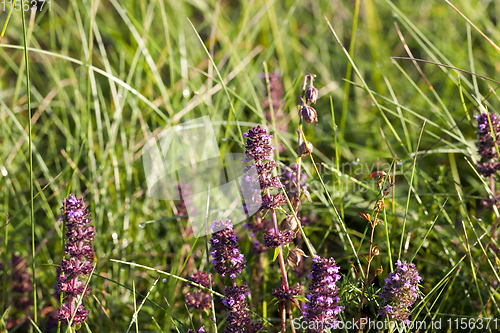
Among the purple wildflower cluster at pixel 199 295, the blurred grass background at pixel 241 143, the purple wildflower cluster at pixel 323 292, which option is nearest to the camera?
the purple wildflower cluster at pixel 323 292

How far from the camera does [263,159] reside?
135 cm

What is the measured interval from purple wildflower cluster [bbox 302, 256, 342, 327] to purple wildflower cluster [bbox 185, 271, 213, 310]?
0.46 metres

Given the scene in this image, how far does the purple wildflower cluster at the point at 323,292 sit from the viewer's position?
4.19 ft

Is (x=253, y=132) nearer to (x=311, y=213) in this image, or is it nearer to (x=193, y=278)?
(x=193, y=278)

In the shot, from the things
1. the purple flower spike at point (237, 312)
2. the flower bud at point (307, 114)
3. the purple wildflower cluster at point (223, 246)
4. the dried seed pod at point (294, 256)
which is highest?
the flower bud at point (307, 114)

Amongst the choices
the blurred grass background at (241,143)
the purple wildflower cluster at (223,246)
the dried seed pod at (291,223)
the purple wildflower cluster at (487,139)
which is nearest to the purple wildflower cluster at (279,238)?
the dried seed pod at (291,223)

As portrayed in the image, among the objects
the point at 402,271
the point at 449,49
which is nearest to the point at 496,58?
the point at 449,49

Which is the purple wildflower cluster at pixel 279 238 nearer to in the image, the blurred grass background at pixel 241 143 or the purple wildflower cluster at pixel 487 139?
the blurred grass background at pixel 241 143

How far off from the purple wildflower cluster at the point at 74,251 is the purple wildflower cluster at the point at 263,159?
65 cm

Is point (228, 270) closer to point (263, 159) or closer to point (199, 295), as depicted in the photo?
point (199, 295)

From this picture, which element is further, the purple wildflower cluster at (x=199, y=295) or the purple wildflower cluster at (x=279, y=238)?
the purple wildflower cluster at (x=199, y=295)

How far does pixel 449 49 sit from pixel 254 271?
2.33 meters

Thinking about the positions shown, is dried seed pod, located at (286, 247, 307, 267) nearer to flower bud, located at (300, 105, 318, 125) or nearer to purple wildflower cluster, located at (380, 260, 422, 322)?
purple wildflower cluster, located at (380, 260, 422, 322)

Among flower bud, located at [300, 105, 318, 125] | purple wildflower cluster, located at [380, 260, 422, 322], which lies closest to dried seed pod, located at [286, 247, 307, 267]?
purple wildflower cluster, located at [380, 260, 422, 322]
